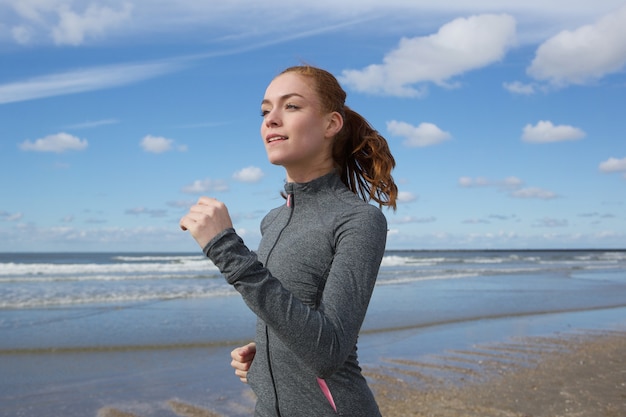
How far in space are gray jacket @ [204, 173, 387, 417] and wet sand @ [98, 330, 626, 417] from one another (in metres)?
4.76

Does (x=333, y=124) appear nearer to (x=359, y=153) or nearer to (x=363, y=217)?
(x=359, y=153)

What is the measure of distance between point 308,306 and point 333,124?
66 cm

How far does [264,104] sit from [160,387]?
237 inches

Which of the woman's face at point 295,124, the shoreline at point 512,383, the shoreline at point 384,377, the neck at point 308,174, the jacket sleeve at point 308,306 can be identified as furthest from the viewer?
the shoreline at point 512,383

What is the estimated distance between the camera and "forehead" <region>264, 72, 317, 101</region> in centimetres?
186

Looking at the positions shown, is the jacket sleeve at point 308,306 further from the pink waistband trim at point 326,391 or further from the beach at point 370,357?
the beach at point 370,357

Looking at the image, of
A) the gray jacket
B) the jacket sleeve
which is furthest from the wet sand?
the jacket sleeve

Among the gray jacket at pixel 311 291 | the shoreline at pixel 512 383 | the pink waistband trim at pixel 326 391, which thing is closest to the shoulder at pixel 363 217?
the gray jacket at pixel 311 291

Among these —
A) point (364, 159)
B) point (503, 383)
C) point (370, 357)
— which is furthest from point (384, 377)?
point (364, 159)

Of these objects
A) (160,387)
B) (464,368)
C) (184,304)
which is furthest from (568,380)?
(184,304)

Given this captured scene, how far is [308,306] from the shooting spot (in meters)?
1.50

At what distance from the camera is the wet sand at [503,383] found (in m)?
6.57

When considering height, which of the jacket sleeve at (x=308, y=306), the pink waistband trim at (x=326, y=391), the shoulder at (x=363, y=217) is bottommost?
the pink waistband trim at (x=326, y=391)

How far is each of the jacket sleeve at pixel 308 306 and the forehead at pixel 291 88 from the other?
0.52m
